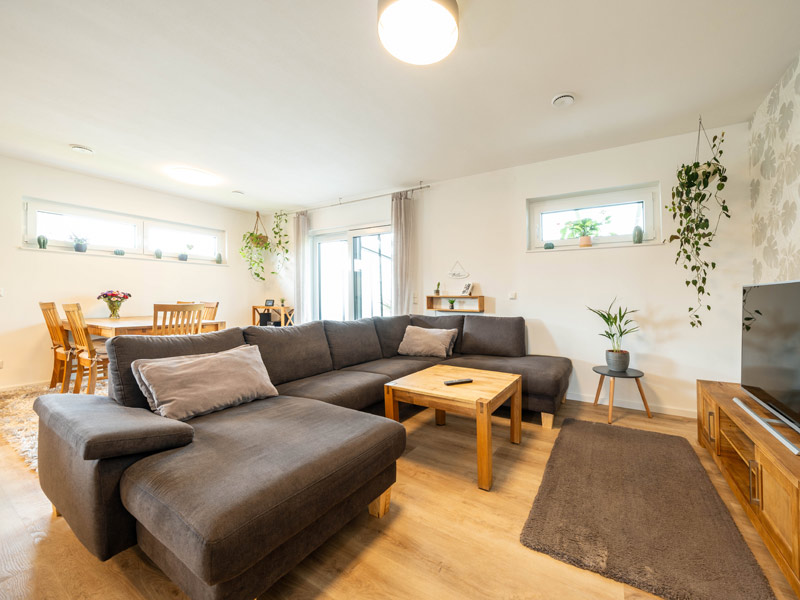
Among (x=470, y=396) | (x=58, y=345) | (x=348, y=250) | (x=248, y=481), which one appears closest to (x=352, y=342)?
(x=470, y=396)

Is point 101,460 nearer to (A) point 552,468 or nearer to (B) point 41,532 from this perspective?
(B) point 41,532

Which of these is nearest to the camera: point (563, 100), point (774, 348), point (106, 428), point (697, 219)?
point (106, 428)

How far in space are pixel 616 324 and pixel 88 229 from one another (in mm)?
6108

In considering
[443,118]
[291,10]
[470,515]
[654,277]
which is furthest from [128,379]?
[654,277]

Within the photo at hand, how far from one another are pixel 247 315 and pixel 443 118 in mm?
4681

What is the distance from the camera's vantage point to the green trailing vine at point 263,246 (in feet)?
18.2

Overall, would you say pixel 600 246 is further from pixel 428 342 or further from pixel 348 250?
pixel 348 250

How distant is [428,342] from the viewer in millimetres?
3506

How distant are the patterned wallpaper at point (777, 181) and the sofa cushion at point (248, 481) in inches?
113

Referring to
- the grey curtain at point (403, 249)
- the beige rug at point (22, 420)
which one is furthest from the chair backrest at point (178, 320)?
the grey curtain at point (403, 249)

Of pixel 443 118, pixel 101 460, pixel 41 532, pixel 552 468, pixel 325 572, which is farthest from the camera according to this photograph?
pixel 443 118

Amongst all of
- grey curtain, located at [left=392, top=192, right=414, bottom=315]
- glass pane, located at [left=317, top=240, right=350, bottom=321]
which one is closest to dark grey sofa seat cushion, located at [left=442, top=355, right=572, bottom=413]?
grey curtain, located at [left=392, top=192, right=414, bottom=315]

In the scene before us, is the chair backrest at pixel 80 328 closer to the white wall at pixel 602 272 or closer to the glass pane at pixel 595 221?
the white wall at pixel 602 272

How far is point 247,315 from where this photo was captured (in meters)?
5.82
